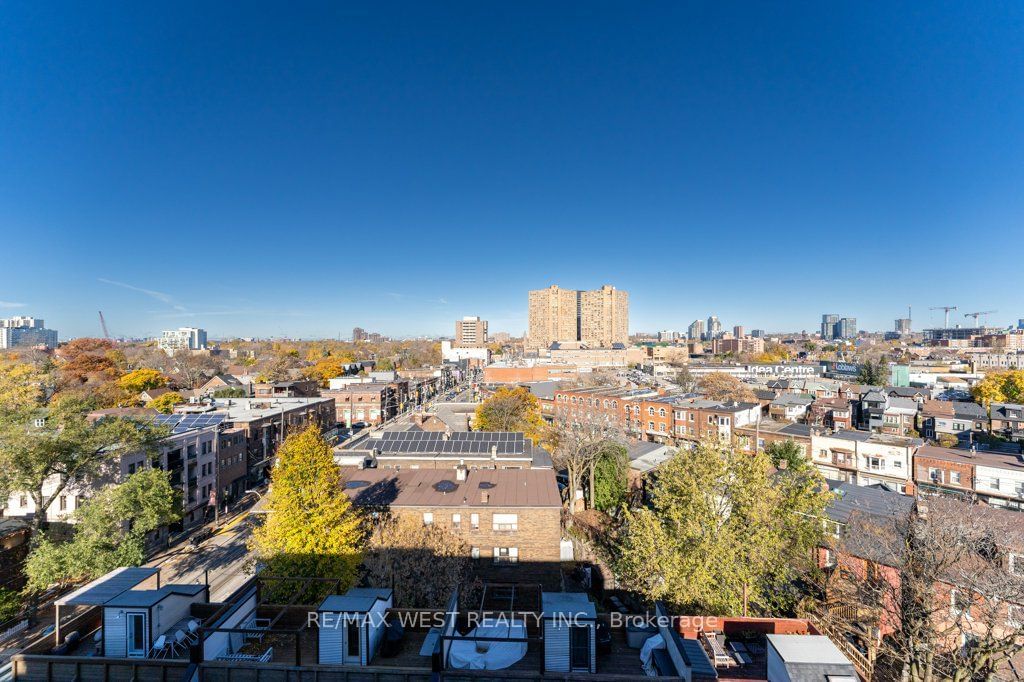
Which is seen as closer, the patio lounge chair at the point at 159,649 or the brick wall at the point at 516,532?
the patio lounge chair at the point at 159,649

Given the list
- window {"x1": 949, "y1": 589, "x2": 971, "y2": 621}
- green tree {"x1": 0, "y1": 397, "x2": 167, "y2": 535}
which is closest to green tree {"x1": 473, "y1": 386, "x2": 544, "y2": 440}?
green tree {"x1": 0, "y1": 397, "x2": 167, "y2": 535}

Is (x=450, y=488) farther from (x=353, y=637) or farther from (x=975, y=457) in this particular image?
(x=975, y=457)

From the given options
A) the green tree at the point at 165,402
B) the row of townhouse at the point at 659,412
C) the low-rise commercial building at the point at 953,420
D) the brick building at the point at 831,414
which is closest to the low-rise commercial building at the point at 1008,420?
the low-rise commercial building at the point at 953,420

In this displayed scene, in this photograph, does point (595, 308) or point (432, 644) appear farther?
point (595, 308)

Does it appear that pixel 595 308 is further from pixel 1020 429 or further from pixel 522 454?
pixel 522 454

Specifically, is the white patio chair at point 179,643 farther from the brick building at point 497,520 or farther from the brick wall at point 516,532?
the brick wall at point 516,532

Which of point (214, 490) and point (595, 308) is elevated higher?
point (595, 308)

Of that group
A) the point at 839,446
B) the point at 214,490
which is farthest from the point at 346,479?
the point at 839,446

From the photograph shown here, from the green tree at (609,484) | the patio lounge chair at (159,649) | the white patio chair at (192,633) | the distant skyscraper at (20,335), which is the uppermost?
the distant skyscraper at (20,335)
